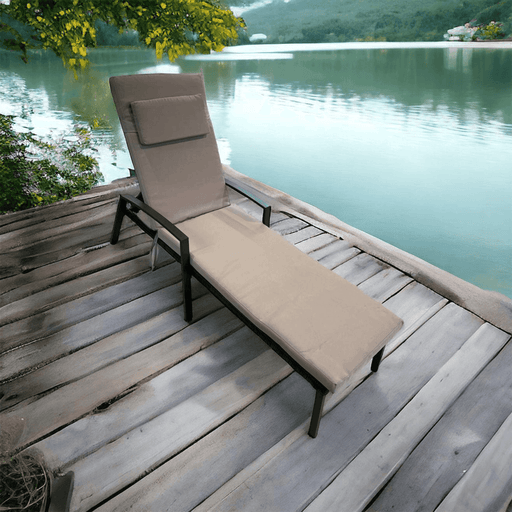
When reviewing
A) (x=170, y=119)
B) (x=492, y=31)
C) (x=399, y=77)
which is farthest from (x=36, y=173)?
(x=492, y=31)

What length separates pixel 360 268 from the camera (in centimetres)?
253

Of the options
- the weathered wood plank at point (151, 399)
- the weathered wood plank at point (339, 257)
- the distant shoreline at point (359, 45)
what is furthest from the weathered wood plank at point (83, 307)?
the distant shoreline at point (359, 45)

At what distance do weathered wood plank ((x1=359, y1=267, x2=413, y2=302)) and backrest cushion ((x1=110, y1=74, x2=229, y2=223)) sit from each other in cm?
112

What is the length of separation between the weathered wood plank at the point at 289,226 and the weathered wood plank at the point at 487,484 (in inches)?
75.5

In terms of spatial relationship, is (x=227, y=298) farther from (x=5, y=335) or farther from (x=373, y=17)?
(x=373, y=17)

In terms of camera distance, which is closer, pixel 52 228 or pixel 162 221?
pixel 162 221

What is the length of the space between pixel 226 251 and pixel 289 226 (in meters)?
1.23

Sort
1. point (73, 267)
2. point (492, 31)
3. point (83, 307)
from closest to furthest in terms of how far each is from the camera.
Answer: point (83, 307) → point (73, 267) → point (492, 31)

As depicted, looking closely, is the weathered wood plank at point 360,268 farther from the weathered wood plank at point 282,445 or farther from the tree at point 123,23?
the tree at point 123,23

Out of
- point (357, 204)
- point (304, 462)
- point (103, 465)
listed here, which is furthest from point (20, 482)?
point (357, 204)

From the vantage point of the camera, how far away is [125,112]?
81.2 inches

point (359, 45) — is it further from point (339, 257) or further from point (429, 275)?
point (429, 275)

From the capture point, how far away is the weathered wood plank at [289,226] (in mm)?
2972

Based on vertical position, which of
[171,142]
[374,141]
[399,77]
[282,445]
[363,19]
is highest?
[363,19]
